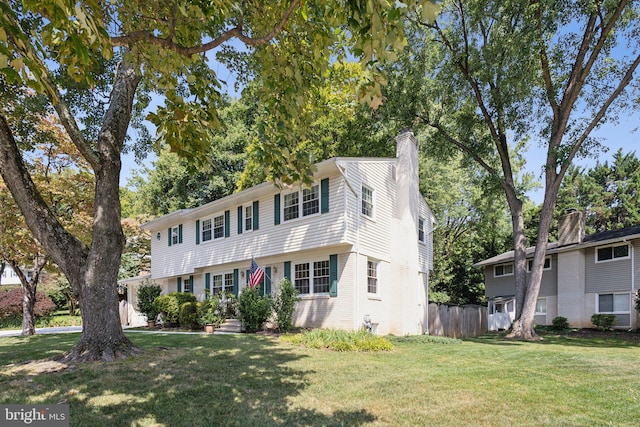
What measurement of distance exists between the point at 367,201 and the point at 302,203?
239cm

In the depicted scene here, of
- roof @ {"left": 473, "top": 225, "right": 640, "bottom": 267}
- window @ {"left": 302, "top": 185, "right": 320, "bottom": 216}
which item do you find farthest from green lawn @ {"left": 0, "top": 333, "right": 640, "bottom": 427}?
roof @ {"left": 473, "top": 225, "right": 640, "bottom": 267}

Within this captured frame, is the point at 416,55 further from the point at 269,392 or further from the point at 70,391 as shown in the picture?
the point at 70,391

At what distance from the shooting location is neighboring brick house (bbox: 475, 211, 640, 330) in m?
19.7

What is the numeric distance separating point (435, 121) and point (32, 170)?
16.5 metres

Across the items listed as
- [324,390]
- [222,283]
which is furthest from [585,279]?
[324,390]

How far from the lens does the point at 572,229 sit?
2277 cm

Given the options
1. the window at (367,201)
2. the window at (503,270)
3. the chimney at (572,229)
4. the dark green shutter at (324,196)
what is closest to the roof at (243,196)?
the dark green shutter at (324,196)

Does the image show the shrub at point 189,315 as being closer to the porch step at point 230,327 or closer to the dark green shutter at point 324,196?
the porch step at point 230,327

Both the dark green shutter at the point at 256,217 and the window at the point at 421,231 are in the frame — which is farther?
the window at the point at 421,231

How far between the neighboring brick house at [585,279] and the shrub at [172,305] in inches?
613

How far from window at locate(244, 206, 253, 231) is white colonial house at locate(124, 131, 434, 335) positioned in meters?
0.04

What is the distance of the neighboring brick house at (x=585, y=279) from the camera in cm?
1970

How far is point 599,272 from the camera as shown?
68.7ft

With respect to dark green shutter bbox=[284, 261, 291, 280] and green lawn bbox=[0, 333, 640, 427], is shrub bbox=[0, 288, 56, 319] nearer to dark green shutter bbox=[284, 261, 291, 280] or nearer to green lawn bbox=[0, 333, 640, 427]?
dark green shutter bbox=[284, 261, 291, 280]
